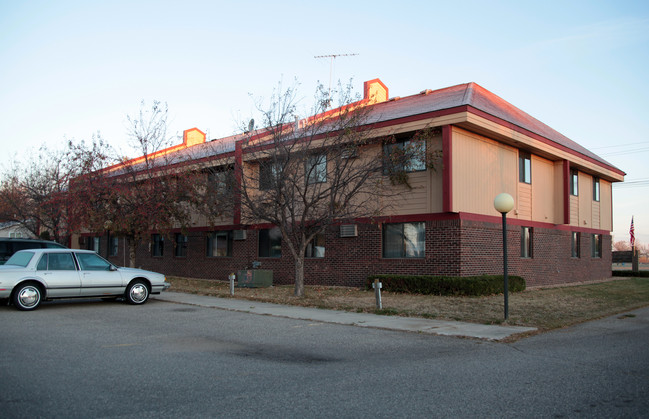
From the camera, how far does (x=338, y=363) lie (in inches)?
298

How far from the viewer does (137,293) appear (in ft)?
47.2

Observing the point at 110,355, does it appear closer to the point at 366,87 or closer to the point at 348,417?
the point at 348,417

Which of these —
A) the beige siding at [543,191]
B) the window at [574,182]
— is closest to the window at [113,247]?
the beige siding at [543,191]

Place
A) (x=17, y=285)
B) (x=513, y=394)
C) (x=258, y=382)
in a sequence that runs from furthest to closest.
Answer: (x=17, y=285)
(x=258, y=382)
(x=513, y=394)

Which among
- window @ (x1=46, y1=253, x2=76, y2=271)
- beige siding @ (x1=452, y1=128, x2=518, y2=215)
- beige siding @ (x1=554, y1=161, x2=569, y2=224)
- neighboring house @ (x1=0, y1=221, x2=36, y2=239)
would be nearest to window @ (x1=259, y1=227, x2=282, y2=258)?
beige siding @ (x1=452, y1=128, x2=518, y2=215)

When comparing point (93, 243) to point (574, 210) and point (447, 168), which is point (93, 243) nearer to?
point (447, 168)

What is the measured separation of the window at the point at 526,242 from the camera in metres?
21.5

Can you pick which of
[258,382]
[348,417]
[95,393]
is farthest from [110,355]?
[348,417]

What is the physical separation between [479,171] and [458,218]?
244 cm

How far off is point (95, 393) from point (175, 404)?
1.03 meters

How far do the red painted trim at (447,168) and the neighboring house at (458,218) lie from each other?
34mm

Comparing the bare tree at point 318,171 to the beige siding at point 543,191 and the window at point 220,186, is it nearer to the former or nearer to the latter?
the window at point 220,186

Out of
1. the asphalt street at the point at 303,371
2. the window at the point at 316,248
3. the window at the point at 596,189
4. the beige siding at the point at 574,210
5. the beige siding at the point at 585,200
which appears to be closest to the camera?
the asphalt street at the point at 303,371

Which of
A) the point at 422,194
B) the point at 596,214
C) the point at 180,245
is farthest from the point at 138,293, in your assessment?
the point at 596,214
